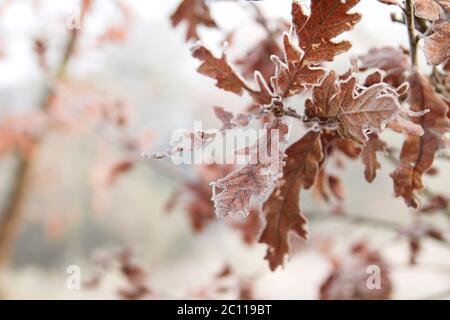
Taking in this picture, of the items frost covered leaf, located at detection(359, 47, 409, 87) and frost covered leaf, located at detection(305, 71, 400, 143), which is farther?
frost covered leaf, located at detection(359, 47, 409, 87)

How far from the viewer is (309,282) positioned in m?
6.79

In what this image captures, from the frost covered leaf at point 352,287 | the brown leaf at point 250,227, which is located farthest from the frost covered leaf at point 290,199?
the brown leaf at point 250,227

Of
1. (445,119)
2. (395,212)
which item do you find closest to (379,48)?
(445,119)

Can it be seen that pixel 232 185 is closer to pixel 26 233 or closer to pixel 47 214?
pixel 47 214

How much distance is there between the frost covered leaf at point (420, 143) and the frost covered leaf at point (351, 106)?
0.13m

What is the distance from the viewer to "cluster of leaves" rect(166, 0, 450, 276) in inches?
23.1

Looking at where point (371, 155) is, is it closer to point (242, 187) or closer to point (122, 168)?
point (242, 187)

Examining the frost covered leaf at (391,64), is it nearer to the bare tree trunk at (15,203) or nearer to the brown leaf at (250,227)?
the brown leaf at (250,227)

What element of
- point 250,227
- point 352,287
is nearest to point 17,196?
point 250,227

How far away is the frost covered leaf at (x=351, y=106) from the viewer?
550 mm

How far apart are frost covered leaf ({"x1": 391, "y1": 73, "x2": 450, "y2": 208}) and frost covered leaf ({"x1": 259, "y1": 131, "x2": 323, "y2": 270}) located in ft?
0.36

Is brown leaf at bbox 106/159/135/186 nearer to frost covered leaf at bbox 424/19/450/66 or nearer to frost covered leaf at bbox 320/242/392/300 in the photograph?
frost covered leaf at bbox 320/242/392/300

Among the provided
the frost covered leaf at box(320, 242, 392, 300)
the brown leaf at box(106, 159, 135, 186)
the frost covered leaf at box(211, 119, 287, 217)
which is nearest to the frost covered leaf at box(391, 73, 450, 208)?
the frost covered leaf at box(211, 119, 287, 217)

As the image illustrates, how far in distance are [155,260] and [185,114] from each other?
2.26 meters
